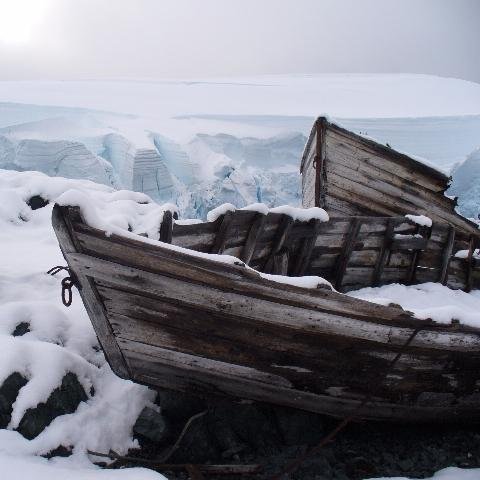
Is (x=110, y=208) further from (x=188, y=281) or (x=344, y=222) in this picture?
(x=344, y=222)

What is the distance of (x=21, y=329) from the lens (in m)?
3.45

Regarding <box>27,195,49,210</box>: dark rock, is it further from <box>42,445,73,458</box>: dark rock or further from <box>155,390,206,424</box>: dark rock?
<box>42,445,73,458</box>: dark rock

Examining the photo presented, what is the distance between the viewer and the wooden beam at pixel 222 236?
359 cm

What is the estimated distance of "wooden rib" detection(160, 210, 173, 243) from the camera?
2.97 metres

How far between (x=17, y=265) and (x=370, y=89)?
40.9 meters

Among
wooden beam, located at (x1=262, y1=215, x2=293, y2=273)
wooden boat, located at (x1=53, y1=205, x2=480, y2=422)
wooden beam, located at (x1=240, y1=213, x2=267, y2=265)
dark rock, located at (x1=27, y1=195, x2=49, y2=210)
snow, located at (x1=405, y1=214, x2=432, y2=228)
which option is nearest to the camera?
wooden boat, located at (x1=53, y1=205, x2=480, y2=422)

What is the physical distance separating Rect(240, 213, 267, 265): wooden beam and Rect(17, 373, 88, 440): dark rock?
6.35 feet

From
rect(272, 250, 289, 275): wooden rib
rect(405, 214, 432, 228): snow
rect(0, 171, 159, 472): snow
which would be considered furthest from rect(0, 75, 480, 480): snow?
rect(405, 214, 432, 228): snow

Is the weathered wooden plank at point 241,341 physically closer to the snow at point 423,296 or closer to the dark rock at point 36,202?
the snow at point 423,296

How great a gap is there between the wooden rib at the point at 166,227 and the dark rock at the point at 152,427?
138 centimetres

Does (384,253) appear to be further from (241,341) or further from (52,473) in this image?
(52,473)

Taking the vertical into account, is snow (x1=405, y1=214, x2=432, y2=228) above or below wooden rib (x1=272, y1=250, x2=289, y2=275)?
above

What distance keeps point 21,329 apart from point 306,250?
10.1 ft

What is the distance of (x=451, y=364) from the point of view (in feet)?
9.48
